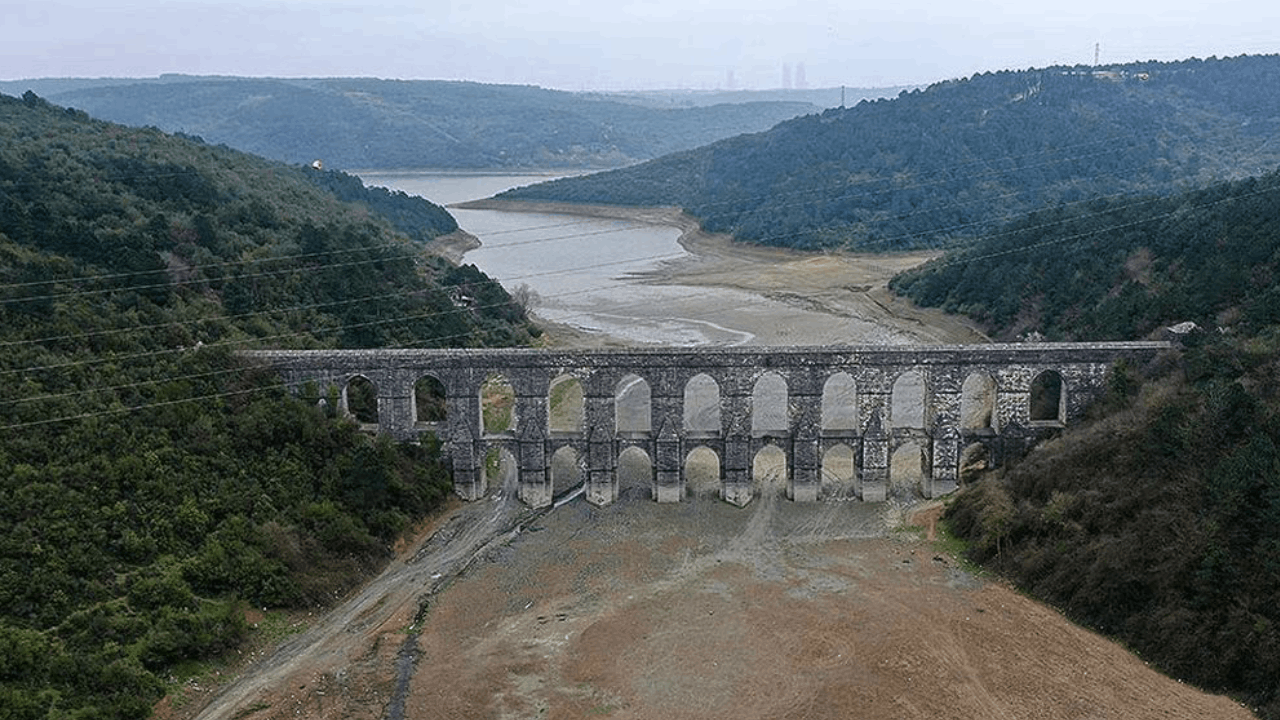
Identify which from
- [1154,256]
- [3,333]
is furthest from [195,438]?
[1154,256]

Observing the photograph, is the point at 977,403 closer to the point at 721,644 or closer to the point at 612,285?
the point at 721,644

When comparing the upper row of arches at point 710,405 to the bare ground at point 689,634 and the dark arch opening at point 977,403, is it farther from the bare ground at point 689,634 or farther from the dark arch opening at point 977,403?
the bare ground at point 689,634

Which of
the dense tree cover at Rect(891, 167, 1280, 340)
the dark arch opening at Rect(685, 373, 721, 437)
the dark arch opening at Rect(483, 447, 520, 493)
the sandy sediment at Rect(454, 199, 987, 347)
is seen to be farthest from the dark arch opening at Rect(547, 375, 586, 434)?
the dense tree cover at Rect(891, 167, 1280, 340)

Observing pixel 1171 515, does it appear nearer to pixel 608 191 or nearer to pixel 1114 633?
pixel 1114 633

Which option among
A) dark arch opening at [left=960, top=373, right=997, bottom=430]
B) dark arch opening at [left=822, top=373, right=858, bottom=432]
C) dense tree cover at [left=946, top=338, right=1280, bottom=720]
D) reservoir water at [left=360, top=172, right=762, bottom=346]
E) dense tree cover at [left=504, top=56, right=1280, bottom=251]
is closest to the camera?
dense tree cover at [left=946, top=338, right=1280, bottom=720]

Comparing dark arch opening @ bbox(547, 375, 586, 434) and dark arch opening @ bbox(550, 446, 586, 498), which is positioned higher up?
dark arch opening @ bbox(547, 375, 586, 434)

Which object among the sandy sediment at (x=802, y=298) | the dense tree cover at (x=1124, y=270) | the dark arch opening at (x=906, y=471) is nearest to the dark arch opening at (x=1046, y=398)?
the dense tree cover at (x=1124, y=270)

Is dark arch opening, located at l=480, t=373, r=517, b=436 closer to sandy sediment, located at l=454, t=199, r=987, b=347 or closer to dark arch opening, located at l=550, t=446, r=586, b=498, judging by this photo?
dark arch opening, located at l=550, t=446, r=586, b=498

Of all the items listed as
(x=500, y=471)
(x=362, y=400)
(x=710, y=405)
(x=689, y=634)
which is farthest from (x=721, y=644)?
(x=710, y=405)
